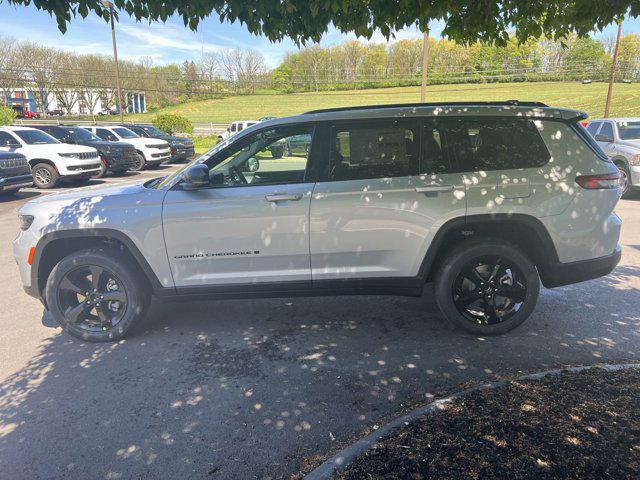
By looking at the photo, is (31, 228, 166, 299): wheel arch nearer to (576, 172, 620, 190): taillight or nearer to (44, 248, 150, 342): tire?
(44, 248, 150, 342): tire

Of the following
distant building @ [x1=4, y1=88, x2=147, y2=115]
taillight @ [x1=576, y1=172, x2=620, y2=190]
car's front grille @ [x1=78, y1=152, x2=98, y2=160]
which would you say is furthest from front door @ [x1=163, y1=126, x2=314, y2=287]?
distant building @ [x1=4, y1=88, x2=147, y2=115]

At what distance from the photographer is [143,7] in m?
3.35

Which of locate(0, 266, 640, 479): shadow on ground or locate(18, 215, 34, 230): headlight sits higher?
locate(18, 215, 34, 230): headlight

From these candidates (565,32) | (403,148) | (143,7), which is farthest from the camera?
(565,32)

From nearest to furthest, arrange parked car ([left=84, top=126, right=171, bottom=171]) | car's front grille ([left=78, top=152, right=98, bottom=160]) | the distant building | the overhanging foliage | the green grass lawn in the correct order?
the overhanging foliage < car's front grille ([left=78, top=152, right=98, bottom=160]) < parked car ([left=84, top=126, right=171, bottom=171]) < the green grass lawn < the distant building

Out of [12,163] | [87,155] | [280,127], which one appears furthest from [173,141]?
[280,127]

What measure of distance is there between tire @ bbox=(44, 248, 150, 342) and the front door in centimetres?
42

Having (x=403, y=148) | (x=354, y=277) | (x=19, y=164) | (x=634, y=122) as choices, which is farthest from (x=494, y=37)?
(x=19, y=164)

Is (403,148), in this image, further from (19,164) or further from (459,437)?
(19,164)

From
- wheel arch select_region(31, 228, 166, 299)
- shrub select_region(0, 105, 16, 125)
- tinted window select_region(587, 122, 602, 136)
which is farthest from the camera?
shrub select_region(0, 105, 16, 125)

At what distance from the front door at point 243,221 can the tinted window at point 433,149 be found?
99 centimetres

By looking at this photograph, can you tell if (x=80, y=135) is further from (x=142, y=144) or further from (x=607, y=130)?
(x=607, y=130)

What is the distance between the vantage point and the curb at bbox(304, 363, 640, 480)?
233 cm

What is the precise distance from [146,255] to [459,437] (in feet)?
9.36
